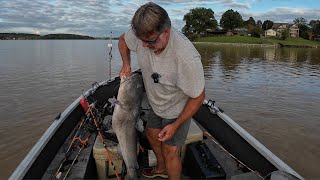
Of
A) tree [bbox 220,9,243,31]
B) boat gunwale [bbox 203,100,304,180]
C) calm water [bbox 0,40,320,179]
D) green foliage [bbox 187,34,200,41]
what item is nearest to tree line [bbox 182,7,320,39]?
tree [bbox 220,9,243,31]

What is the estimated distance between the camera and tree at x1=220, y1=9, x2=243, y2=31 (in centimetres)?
11312

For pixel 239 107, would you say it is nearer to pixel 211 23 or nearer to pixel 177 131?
pixel 177 131

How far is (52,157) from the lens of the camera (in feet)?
15.0

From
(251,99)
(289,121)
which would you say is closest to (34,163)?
(289,121)

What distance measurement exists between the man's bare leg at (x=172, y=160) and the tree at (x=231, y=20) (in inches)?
4526

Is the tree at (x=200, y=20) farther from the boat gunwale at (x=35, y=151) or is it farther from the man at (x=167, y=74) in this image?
the man at (x=167, y=74)

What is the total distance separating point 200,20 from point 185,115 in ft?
373

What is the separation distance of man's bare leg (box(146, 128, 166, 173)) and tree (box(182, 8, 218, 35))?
364 feet

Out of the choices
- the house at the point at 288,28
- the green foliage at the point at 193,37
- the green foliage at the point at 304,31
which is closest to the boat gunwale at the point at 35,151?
the green foliage at the point at 193,37

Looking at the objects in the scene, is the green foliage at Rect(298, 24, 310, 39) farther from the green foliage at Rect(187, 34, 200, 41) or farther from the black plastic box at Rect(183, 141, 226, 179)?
the black plastic box at Rect(183, 141, 226, 179)

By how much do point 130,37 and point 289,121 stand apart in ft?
25.9

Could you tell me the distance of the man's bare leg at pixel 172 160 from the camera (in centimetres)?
377

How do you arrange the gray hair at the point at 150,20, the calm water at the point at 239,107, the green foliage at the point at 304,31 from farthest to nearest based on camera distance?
the green foliage at the point at 304,31 → the calm water at the point at 239,107 → the gray hair at the point at 150,20

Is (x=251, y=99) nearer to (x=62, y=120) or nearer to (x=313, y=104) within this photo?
(x=313, y=104)
